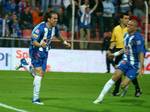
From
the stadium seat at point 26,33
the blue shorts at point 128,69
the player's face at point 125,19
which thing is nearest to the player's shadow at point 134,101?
the blue shorts at point 128,69

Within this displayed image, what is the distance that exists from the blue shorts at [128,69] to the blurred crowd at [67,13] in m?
13.0

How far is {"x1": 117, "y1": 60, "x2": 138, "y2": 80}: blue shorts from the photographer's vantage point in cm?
1545

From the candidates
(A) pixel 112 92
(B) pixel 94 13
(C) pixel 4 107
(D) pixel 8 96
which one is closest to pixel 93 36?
(B) pixel 94 13

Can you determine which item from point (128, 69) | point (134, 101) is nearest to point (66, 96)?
point (134, 101)

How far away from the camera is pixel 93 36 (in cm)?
3034

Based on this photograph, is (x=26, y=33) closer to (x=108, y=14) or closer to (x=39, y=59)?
(x=108, y=14)

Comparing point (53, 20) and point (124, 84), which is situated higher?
point (53, 20)

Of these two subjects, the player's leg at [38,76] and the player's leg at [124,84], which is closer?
the player's leg at [38,76]

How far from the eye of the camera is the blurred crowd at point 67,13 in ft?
95.1

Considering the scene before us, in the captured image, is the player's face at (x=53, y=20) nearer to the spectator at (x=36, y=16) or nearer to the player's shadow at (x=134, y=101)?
the player's shadow at (x=134, y=101)

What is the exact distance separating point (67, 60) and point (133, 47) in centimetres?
1327

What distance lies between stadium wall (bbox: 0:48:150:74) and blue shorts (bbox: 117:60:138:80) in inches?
506

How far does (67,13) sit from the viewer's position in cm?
2961

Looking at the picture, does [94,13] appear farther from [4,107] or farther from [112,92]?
[4,107]
